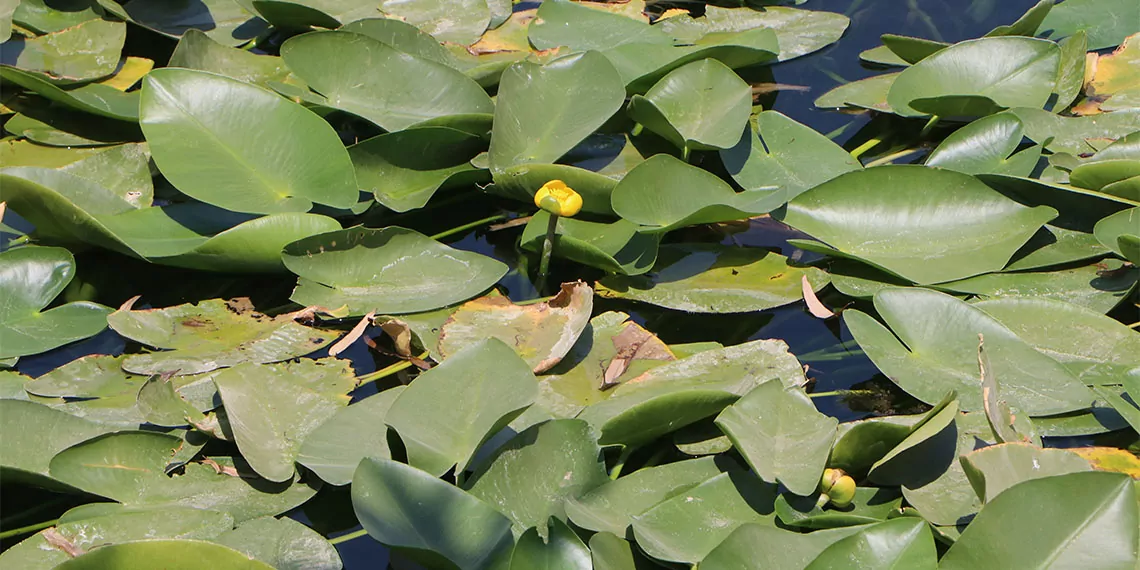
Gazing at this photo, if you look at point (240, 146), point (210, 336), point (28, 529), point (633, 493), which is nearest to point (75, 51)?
point (240, 146)

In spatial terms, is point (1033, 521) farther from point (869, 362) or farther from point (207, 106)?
point (207, 106)

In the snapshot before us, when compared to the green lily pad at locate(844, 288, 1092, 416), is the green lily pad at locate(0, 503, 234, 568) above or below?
below

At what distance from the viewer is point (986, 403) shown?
1.06 meters

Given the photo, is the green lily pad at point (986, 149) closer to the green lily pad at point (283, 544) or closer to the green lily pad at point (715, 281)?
the green lily pad at point (715, 281)

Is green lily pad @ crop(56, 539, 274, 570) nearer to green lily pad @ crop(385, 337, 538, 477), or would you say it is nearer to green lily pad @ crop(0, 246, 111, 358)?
green lily pad @ crop(385, 337, 538, 477)

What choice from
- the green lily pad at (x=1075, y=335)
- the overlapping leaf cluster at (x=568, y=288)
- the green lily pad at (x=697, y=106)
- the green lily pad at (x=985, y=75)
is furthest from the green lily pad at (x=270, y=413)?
the green lily pad at (x=985, y=75)

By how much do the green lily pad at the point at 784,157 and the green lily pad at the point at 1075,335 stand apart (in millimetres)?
378

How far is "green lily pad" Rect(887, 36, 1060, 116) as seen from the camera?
174 centimetres

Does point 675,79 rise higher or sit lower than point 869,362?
higher

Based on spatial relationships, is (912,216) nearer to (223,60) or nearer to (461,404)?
(461,404)

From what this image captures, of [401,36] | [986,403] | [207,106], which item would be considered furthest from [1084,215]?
[207,106]

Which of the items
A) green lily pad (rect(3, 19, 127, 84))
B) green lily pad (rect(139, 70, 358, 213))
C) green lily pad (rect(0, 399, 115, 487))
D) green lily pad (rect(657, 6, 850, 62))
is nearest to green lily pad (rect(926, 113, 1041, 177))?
green lily pad (rect(657, 6, 850, 62))

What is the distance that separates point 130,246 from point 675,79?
3.08ft

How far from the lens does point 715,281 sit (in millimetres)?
1453
